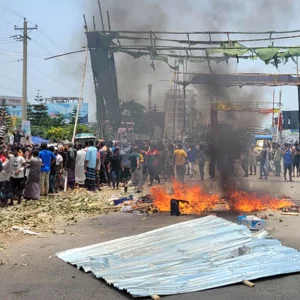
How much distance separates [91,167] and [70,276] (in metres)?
8.38

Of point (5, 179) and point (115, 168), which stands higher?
point (115, 168)

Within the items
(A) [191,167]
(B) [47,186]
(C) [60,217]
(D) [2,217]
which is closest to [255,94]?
(A) [191,167]

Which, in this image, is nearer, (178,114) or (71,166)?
(71,166)

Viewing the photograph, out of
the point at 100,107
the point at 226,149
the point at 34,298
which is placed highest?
the point at 100,107

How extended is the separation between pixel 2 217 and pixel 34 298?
4574mm

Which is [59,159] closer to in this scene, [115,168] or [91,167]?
[91,167]

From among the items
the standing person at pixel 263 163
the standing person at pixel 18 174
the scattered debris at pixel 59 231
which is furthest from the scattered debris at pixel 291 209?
the standing person at pixel 263 163

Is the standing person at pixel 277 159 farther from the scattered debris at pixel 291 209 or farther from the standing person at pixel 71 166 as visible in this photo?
the standing person at pixel 71 166

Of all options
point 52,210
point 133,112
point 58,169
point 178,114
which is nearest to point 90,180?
point 58,169

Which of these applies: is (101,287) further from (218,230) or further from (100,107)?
(100,107)

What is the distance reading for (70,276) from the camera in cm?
516

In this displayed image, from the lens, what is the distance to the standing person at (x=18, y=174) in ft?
33.9

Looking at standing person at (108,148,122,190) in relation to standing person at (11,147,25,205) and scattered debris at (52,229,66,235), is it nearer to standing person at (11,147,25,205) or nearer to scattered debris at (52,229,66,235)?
standing person at (11,147,25,205)

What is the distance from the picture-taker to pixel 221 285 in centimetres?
473
